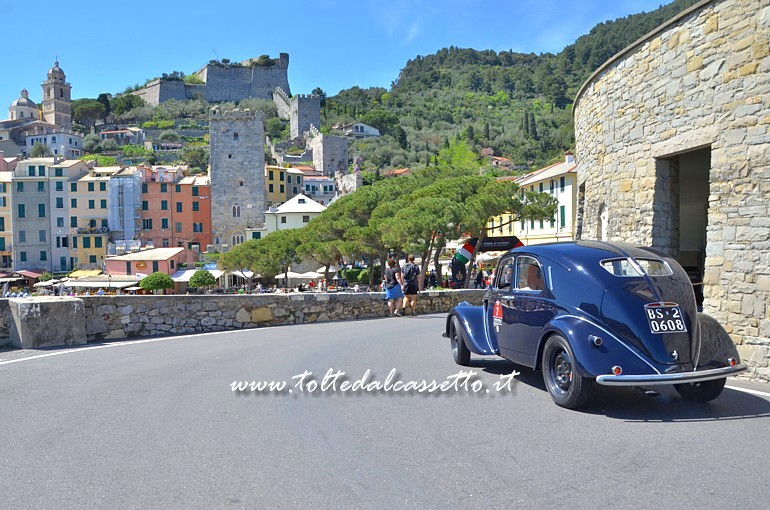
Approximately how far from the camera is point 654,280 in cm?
633

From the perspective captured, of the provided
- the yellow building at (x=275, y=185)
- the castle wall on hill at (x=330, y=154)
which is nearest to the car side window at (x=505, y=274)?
the yellow building at (x=275, y=185)

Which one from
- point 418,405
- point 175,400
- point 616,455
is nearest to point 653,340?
point 616,455

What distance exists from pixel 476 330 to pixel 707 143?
4189 mm

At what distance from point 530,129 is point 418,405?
136 meters

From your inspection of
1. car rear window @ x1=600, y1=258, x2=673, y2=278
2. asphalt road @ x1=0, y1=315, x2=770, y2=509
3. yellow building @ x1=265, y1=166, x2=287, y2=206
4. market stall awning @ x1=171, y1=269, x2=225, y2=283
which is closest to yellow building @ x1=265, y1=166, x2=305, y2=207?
yellow building @ x1=265, y1=166, x2=287, y2=206

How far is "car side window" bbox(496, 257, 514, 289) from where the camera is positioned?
7.83 meters

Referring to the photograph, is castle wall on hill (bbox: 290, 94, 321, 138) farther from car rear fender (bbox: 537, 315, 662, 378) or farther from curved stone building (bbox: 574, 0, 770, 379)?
car rear fender (bbox: 537, 315, 662, 378)

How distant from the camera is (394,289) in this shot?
55.4 ft

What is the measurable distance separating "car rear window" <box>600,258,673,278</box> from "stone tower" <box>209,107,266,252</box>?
83.3 m

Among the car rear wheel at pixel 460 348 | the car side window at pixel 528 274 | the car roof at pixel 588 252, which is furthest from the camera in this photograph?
the car rear wheel at pixel 460 348

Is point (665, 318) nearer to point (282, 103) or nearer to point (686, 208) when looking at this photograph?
point (686, 208)

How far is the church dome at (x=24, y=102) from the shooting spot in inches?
6255

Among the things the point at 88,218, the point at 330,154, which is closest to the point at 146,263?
the point at 88,218

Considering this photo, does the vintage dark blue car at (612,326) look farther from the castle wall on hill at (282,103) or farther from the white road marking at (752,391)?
the castle wall on hill at (282,103)
